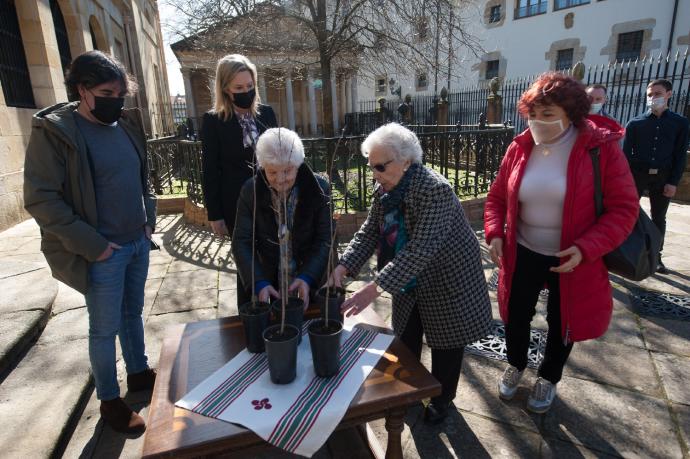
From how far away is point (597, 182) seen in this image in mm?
1863

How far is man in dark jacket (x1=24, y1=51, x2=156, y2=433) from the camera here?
1805 mm

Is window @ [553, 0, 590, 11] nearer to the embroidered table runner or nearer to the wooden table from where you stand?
the wooden table

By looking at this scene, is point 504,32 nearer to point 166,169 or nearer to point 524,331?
point 166,169

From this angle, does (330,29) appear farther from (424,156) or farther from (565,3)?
(565,3)

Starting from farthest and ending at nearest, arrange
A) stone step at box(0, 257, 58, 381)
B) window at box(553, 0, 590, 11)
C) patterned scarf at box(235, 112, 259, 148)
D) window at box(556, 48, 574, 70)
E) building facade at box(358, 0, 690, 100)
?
window at box(556, 48, 574, 70) < window at box(553, 0, 590, 11) < building facade at box(358, 0, 690, 100) < stone step at box(0, 257, 58, 381) < patterned scarf at box(235, 112, 259, 148)

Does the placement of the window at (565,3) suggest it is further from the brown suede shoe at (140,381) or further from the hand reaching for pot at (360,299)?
the brown suede shoe at (140,381)

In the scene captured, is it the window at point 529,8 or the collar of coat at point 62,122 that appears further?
the window at point 529,8

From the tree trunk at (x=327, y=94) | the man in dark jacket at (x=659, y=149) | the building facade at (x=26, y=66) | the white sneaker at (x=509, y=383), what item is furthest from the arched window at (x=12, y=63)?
the man in dark jacket at (x=659, y=149)

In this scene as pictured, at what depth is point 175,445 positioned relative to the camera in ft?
3.84

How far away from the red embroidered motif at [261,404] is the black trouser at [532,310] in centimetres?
150

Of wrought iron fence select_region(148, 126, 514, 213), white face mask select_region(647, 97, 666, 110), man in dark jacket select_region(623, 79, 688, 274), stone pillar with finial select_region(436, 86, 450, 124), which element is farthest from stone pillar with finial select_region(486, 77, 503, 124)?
white face mask select_region(647, 97, 666, 110)

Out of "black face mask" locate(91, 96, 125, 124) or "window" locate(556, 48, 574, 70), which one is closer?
"black face mask" locate(91, 96, 125, 124)

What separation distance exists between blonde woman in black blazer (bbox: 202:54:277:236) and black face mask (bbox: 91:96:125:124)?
66 cm

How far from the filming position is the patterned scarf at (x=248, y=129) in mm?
2617
